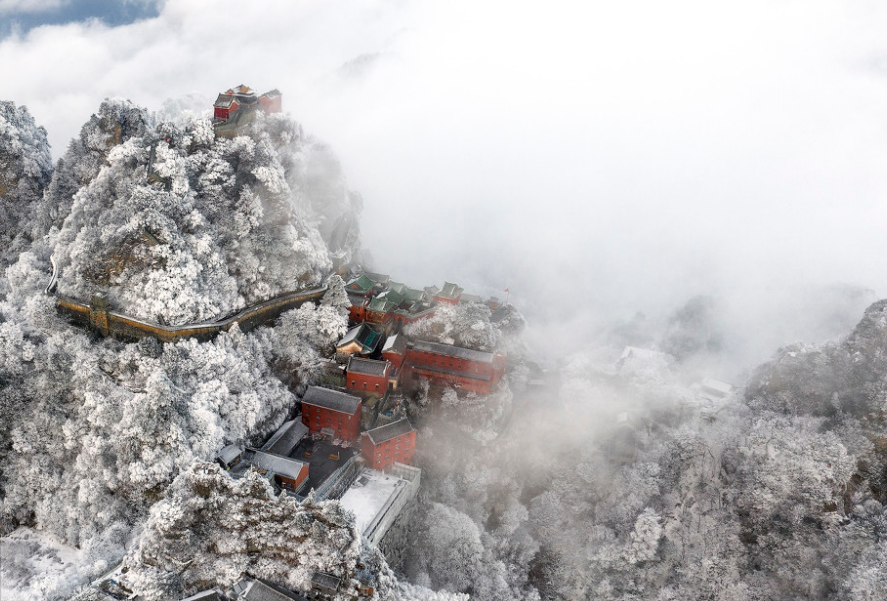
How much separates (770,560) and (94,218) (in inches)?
2402

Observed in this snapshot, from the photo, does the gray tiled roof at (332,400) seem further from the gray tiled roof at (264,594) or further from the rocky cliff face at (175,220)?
the gray tiled roof at (264,594)

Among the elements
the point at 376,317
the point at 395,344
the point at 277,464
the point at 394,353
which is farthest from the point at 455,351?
the point at 277,464

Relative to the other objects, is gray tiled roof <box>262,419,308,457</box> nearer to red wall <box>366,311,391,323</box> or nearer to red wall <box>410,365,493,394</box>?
red wall <box>366,311,391,323</box>

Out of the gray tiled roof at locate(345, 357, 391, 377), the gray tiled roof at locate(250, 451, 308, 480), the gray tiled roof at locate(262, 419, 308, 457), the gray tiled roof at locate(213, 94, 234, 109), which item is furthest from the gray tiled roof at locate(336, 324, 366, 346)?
the gray tiled roof at locate(213, 94, 234, 109)

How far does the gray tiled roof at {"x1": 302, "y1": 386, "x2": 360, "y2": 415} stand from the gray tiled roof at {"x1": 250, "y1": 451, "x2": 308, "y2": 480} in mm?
6200

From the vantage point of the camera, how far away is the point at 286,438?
41.3 m

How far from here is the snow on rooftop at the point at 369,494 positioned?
121 feet

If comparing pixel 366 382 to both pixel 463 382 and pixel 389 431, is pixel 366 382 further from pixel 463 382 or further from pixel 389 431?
pixel 463 382

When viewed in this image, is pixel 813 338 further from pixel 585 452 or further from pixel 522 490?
pixel 522 490

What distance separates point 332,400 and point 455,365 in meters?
12.0

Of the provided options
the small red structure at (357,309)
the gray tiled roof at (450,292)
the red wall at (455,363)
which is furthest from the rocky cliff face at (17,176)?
the gray tiled roof at (450,292)

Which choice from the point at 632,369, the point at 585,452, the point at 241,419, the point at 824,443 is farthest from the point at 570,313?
the point at 241,419

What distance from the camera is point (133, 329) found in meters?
41.0

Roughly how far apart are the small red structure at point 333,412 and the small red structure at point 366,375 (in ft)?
5.67
